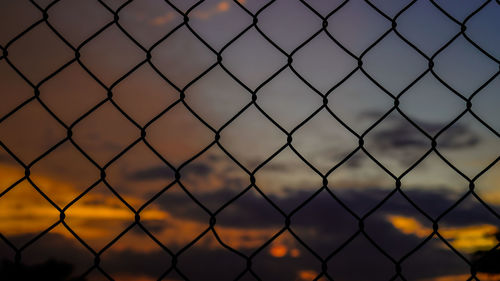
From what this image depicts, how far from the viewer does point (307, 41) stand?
2.22 meters

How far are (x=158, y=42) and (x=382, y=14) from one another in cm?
88

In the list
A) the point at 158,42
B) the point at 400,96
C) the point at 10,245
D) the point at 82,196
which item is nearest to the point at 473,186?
the point at 400,96

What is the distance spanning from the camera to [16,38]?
202 cm

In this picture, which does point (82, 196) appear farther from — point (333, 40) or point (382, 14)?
point (382, 14)

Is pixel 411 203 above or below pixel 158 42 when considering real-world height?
below

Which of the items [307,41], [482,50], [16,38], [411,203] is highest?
[482,50]

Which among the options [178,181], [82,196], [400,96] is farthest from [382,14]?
[82,196]

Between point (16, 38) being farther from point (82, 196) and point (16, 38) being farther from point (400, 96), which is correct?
point (400, 96)

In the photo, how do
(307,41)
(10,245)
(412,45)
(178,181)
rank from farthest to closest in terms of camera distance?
(412,45)
(307,41)
(178,181)
(10,245)

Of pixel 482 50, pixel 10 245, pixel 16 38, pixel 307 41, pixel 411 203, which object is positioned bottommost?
pixel 10 245

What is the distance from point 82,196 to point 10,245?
26cm

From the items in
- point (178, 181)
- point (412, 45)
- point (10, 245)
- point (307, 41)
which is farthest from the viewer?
point (412, 45)

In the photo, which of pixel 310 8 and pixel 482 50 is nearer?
pixel 310 8

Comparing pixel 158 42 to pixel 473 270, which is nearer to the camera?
pixel 158 42
